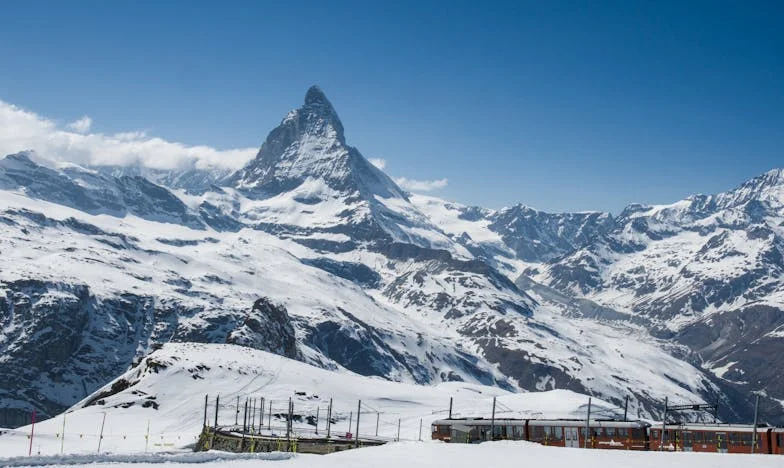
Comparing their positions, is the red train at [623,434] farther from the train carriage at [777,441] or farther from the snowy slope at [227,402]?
the snowy slope at [227,402]

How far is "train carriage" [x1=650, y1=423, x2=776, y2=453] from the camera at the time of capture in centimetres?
7602

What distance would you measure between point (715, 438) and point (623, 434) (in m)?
9.47

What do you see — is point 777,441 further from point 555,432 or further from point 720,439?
point 555,432

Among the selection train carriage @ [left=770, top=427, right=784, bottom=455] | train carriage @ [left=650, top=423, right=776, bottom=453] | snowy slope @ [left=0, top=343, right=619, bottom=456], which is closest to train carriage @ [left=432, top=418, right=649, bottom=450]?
train carriage @ [left=650, top=423, right=776, bottom=453]

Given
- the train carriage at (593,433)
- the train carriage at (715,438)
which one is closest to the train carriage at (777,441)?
the train carriage at (715,438)

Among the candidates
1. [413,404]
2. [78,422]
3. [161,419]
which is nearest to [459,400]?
[413,404]

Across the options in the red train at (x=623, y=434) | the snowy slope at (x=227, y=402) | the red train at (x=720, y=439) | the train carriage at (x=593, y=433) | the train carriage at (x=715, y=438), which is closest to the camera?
the red train at (x=720, y=439)

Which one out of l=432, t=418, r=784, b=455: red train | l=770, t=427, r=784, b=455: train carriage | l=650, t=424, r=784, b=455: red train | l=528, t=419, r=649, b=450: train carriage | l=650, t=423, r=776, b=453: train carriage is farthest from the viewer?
l=528, t=419, r=649, b=450: train carriage

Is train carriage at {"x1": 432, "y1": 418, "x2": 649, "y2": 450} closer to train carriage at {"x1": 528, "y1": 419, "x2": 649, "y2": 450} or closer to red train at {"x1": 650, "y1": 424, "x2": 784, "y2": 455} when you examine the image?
train carriage at {"x1": 528, "y1": 419, "x2": 649, "y2": 450}

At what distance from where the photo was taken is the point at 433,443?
55406 mm

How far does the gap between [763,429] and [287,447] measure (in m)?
51.6

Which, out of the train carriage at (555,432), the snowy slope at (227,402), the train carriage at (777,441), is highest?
the train carriage at (777,441)

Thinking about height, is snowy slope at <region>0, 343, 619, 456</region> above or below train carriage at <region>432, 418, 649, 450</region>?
below

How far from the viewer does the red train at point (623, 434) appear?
77312mm
